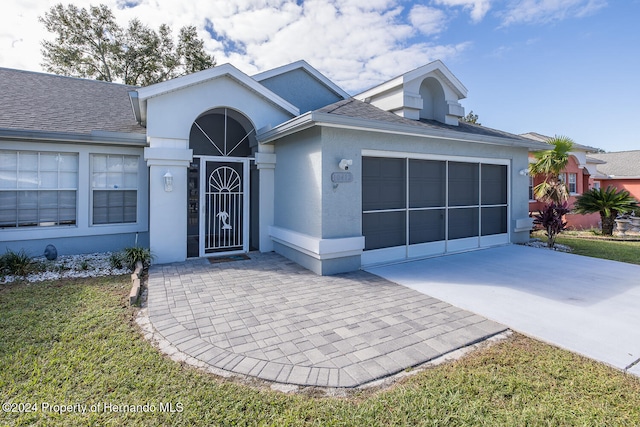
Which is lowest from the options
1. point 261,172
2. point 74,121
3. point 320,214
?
point 320,214

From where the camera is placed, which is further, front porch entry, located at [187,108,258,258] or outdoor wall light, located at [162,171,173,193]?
front porch entry, located at [187,108,258,258]

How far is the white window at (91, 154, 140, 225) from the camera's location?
9086 millimetres

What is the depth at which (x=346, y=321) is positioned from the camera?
4.70 metres

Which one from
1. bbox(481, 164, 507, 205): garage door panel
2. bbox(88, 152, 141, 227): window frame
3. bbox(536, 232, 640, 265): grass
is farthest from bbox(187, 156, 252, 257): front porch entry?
bbox(536, 232, 640, 265): grass

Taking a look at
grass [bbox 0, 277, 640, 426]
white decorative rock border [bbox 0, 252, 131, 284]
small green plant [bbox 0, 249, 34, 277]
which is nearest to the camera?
grass [bbox 0, 277, 640, 426]

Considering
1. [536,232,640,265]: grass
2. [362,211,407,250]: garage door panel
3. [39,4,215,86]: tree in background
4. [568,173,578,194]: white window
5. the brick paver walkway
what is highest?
[39,4,215,86]: tree in background

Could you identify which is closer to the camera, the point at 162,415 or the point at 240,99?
the point at 162,415

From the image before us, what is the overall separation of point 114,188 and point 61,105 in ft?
11.5

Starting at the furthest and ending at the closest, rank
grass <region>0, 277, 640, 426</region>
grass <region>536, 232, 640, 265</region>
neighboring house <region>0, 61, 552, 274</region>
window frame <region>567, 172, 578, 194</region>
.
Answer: window frame <region>567, 172, 578, 194</region>, grass <region>536, 232, 640, 265</region>, neighboring house <region>0, 61, 552, 274</region>, grass <region>0, 277, 640, 426</region>

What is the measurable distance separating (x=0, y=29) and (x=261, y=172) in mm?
18221

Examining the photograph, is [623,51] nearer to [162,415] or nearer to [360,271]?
[360,271]

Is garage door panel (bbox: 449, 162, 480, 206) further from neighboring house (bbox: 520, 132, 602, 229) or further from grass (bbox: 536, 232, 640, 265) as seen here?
neighboring house (bbox: 520, 132, 602, 229)

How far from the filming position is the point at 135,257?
7648mm

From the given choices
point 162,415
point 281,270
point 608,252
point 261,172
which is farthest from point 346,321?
point 608,252
